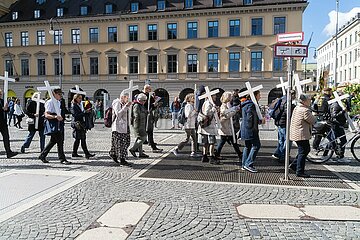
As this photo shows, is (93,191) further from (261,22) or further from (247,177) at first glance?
(261,22)

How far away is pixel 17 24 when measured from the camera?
44156 millimetres

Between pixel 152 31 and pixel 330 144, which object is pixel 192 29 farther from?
pixel 330 144

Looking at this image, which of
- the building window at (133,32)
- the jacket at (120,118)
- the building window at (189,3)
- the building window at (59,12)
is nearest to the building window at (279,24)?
the building window at (189,3)

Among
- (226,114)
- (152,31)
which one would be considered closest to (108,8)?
(152,31)

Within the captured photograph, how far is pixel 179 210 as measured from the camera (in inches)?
183

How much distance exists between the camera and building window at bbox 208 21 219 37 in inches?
1513

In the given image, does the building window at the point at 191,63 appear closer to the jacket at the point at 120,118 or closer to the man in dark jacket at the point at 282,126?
the man in dark jacket at the point at 282,126

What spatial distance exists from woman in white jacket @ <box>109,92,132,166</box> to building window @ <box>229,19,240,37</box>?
32.8 meters

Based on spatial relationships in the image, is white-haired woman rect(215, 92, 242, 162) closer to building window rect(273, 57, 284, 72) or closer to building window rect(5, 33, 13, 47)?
building window rect(273, 57, 284, 72)

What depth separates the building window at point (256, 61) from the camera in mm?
37469

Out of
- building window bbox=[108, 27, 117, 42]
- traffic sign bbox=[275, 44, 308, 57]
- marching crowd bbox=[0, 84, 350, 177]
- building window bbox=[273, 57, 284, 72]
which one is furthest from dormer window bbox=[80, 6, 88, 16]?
traffic sign bbox=[275, 44, 308, 57]

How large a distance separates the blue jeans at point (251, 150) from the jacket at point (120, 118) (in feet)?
9.38

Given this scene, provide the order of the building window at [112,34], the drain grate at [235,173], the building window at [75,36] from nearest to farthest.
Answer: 1. the drain grate at [235,173]
2. the building window at [112,34]
3. the building window at [75,36]

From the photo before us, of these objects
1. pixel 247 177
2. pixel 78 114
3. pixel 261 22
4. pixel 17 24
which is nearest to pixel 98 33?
pixel 17 24
